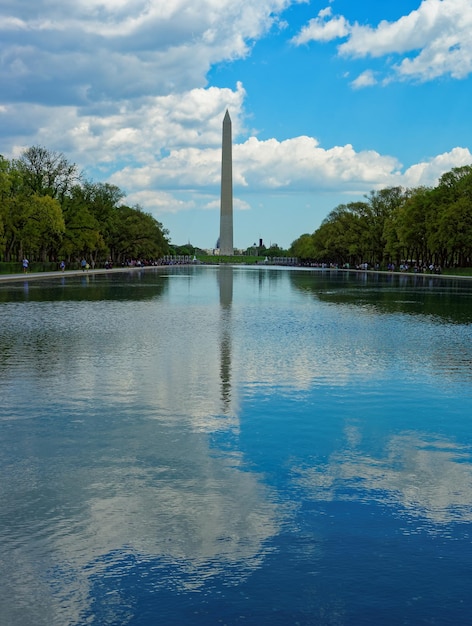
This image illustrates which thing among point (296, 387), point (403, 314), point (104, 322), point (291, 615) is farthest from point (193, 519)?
point (403, 314)

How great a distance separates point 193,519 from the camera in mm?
6816

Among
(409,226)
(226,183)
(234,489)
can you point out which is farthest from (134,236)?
(234,489)

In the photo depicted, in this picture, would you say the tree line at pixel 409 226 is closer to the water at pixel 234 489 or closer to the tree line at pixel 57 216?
the tree line at pixel 57 216

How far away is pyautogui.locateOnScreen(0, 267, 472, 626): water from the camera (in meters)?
5.37

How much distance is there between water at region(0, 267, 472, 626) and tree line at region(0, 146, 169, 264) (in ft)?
200

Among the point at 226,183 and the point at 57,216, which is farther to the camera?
the point at 226,183

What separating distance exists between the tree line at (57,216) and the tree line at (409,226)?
36.6 metres

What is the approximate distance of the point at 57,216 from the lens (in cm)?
8350

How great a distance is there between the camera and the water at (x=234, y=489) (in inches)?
211

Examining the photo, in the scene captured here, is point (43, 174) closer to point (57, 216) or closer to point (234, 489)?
point (57, 216)

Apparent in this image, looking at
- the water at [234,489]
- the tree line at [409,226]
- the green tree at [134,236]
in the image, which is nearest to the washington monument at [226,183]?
the green tree at [134,236]

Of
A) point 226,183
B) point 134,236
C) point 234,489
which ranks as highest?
point 226,183

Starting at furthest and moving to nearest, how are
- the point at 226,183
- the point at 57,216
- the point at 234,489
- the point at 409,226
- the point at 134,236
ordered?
1. the point at 134,236
2. the point at 226,183
3. the point at 409,226
4. the point at 57,216
5. the point at 234,489

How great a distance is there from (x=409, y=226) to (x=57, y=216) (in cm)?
4794
